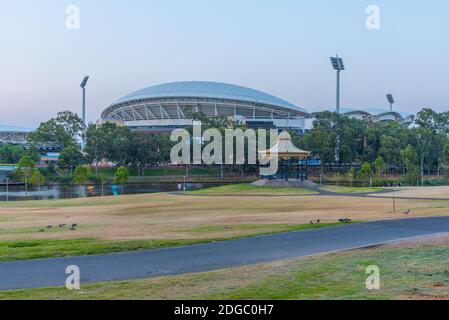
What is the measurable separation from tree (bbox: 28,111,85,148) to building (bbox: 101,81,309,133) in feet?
88.1

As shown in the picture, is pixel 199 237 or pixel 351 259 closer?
pixel 351 259

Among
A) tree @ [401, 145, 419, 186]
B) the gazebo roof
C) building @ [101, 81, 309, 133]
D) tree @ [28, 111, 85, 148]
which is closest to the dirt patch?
the gazebo roof

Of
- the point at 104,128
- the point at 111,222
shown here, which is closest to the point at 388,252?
the point at 111,222

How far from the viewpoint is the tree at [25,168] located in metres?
84.6

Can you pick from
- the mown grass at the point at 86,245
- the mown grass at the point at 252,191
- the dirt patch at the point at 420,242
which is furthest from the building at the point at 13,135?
the dirt patch at the point at 420,242

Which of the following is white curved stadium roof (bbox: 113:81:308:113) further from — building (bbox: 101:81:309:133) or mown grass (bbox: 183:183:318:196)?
mown grass (bbox: 183:183:318:196)

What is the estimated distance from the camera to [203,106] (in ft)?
491

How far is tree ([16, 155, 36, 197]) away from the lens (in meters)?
84.6

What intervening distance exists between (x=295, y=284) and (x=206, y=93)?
13945 cm

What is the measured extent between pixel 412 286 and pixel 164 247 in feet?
30.0

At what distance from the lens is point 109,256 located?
51.8ft

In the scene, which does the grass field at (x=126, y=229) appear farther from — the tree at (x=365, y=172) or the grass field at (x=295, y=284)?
the tree at (x=365, y=172)
